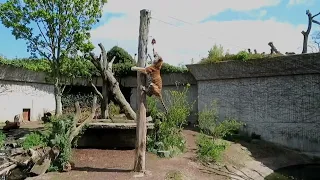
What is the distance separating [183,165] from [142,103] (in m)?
2.43

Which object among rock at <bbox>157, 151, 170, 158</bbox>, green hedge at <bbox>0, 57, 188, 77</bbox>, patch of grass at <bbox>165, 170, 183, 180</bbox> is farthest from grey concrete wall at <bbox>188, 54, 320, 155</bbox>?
patch of grass at <bbox>165, 170, 183, 180</bbox>

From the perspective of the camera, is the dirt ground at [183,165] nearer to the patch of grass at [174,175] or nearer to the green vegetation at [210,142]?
the patch of grass at [174,175]

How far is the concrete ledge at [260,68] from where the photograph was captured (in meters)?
14.6

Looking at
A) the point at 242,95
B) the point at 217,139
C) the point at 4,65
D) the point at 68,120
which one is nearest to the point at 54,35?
the point at 4,65

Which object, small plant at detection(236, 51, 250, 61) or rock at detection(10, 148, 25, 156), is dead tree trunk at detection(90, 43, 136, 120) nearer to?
rock at detection(10, 148, 25, 156)

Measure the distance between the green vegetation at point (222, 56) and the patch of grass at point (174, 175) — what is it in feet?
25.9

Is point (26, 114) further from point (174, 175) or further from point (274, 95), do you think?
point (274, 95)

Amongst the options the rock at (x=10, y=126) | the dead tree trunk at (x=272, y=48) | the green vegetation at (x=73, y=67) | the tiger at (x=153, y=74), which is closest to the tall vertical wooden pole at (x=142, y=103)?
the tiger at (x=153, y=74)

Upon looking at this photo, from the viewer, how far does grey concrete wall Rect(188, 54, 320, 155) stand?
14.8 m

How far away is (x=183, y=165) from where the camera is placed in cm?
1071

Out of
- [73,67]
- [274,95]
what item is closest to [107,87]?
[73,67]

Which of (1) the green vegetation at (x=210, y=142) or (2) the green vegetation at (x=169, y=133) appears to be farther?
(2) the green vegetation at (x=169, y=133)

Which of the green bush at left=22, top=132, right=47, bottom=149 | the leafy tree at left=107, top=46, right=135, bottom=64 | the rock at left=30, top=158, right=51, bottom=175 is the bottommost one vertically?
the rock at left=30, top=158, right=51, bottom=175

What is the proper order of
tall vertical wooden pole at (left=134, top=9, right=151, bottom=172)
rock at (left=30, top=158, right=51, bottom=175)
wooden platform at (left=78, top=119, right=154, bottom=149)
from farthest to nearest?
1. wooden platform at (left=78, top=119, right=154, bottom=149)
2. tall vertical wooden pole at (left=134, top=9, right=151, bottom=172)
3. rock at (left=30, top=158, right=51, bottom=175)
